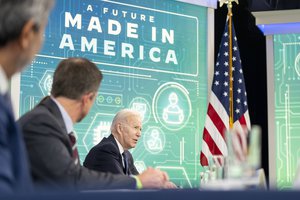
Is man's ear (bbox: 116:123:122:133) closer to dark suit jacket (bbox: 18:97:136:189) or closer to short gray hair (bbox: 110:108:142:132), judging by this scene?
short gray hair (bbox: 110:108:142:132)

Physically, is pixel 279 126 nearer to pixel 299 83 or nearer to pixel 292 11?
pixel 299 83

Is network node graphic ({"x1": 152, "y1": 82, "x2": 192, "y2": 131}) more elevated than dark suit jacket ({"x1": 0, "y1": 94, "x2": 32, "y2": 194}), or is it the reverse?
network node graphic ({"x1": 152, "y1": 82, "x2": 192, "y2": 131})

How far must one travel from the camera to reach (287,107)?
6910mm

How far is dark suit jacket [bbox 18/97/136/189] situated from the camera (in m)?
2.05

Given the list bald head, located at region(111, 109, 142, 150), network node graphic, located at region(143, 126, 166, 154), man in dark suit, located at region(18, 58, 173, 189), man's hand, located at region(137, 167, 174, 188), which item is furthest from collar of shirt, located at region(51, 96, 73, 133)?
network node graphic, located at region(143, 126, 166, 154)

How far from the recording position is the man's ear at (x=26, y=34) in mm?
1300

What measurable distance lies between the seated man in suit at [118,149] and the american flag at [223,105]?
1765 mm

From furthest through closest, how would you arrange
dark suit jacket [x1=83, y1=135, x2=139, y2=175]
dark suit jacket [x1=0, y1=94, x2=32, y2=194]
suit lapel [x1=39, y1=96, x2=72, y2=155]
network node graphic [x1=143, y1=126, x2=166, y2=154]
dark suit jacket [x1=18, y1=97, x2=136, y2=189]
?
network node graphic [x1=143, y1=126, x2=166, y2=154]
dark suit jacket [x1=83, y1=135, x2=139, y2=175]
suit lapel [x1=39, y1=96, x2=72, y2=155]
dark suit jacket [x1=18, y1=97, x2=136, y2=189]
dark suit jacket [x1=0, y1=94, x2=32, y2=194]

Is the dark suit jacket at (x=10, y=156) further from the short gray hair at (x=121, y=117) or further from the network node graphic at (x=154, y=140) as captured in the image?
the network node graphic at (x=154, y=140)

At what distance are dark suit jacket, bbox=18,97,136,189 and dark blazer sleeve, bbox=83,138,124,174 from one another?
1.58 metres

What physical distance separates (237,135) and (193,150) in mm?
4870

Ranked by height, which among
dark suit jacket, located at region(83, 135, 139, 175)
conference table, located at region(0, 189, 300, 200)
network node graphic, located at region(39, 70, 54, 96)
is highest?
network node graphic, located at region(39, 70, 54, 96)

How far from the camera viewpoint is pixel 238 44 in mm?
7168

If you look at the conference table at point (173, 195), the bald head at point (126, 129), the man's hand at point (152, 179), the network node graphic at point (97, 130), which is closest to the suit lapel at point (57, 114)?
the man's hand at point (152, 179)
